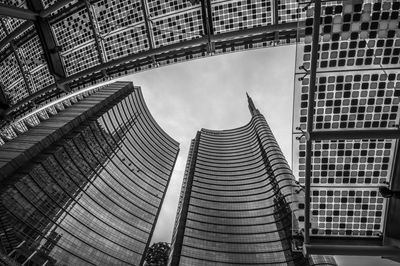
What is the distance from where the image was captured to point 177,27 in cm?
1659

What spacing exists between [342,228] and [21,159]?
61.1m

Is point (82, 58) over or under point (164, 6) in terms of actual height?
under

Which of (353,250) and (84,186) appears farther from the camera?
(84,186)

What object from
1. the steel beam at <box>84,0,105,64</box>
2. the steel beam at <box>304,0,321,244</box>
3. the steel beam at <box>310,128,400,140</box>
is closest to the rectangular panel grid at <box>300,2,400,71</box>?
the steel beam at <box>304,0,321,244</box>

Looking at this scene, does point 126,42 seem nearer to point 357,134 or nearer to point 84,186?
point 357,134

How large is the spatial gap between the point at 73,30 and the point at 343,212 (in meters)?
18.6

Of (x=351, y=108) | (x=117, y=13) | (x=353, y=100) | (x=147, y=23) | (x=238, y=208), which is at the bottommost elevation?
(x=351, y=108)

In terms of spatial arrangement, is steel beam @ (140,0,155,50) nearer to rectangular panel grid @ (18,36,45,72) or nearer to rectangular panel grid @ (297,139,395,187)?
rectangular panel grid @ (18,36,45,72)

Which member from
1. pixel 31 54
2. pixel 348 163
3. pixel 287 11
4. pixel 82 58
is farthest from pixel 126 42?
pixel 348 163

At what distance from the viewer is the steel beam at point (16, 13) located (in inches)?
468

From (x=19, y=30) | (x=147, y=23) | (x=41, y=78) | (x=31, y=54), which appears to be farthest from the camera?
(x=41, y=78)

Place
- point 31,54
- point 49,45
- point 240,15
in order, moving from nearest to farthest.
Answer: point 240,15 → point 49,45 → point 31,54

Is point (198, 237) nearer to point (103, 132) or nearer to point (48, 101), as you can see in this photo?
point (103, 132)

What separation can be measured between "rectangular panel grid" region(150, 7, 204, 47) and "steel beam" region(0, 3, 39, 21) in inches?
267
